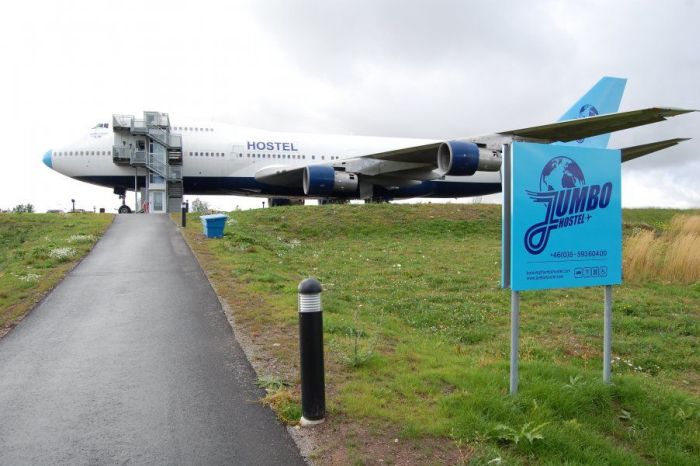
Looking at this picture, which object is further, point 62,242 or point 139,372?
point 62,242

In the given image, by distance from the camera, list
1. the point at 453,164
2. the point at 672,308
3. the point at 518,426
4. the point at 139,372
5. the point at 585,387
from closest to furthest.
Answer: the point at 518,426
the point at 585,387
the point at 139,372
the point at 672,308
the point at 453,164

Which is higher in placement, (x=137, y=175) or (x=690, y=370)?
(x=137, y=175)

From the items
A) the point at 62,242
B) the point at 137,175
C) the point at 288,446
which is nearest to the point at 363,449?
the point at 288,446

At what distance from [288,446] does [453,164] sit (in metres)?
14.8

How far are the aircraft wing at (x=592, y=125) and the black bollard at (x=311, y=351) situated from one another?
557 inches

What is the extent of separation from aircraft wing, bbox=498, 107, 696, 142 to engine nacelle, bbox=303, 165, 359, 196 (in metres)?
6.00

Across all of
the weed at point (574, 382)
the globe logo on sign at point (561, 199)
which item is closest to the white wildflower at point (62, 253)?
the globe logo on sign at point (561, 199)

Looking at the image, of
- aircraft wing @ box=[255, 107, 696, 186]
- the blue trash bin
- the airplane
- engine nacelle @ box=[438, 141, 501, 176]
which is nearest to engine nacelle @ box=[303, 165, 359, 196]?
aircraft wing @ box=[255, 107, 696, 186]

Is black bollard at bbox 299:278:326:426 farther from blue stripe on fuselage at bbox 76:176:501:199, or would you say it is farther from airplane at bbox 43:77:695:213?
blue stripe on fuselage at bbox 76:176:501:199

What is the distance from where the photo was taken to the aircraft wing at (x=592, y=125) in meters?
15.2

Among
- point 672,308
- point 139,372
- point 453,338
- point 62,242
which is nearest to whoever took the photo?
point 139,372

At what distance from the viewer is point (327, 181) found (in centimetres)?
2012

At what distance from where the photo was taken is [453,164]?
17.5 metres

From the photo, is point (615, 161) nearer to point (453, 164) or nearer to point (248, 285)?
point (248, 285)
